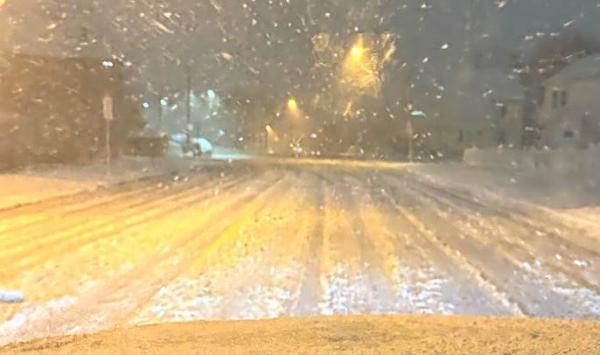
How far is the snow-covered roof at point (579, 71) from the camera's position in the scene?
58.7m

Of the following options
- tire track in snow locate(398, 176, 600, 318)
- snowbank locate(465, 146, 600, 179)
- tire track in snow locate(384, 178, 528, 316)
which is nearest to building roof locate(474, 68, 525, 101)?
snowbank locate(465, 146, 600, 179)

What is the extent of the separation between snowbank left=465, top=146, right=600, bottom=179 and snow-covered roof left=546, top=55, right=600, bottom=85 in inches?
436

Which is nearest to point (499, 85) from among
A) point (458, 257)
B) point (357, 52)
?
point (357, 52)

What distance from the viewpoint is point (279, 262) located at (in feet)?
40.1

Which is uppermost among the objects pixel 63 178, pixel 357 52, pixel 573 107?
pixel 357 52

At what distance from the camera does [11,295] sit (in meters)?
9.42

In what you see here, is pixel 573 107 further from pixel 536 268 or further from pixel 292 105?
pixel 536 268

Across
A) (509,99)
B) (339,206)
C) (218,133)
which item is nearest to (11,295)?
(339,206)

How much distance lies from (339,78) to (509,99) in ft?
59.2

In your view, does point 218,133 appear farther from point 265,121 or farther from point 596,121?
point 596,121

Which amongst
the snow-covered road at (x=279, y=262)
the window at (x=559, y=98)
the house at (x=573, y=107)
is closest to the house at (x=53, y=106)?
the snow-covered road at (x=279, y=262)

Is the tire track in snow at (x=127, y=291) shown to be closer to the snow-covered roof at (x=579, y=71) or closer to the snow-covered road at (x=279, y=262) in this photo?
the snow-covered road at (x=279, y=262)

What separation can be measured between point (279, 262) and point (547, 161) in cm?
3197

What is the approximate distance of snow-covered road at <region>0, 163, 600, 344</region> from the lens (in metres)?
8.88
